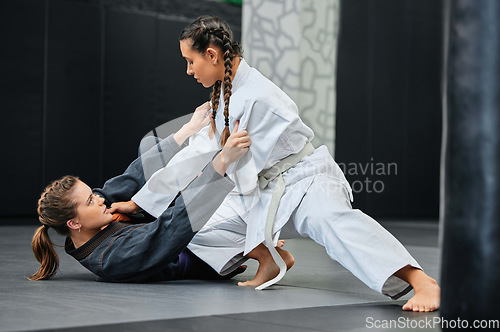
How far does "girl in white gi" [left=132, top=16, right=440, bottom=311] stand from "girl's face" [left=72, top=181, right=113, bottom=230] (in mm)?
373

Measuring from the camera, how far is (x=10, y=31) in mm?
6742

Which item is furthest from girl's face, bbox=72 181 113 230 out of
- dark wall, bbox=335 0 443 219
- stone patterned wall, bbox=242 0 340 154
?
dark wall, bbox=335 0 443 219

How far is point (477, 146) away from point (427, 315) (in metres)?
0.75

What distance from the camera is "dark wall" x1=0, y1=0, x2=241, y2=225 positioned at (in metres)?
6.79

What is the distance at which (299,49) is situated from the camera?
226 inches

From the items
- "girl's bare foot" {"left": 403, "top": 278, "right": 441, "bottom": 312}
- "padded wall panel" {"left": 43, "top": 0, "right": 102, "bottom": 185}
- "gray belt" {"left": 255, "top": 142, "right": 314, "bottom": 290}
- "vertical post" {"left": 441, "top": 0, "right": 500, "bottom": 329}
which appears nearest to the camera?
"vertical post" {"left": 441, "top": 0, "right": 500, "bottom": 329}

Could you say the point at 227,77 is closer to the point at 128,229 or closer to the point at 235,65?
the point at 235,65

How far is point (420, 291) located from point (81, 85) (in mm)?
5720

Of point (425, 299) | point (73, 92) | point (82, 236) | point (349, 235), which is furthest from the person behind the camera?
point (73, 92)

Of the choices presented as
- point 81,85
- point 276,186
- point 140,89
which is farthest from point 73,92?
point 276,186

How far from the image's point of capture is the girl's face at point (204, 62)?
8.09 ft

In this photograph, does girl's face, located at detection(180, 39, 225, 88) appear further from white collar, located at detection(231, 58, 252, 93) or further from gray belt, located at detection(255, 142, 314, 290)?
gray belt, located at detection(255, 142, 314, 290)

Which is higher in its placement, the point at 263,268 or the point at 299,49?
the point at 299,49

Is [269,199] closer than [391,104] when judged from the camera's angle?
Yes
